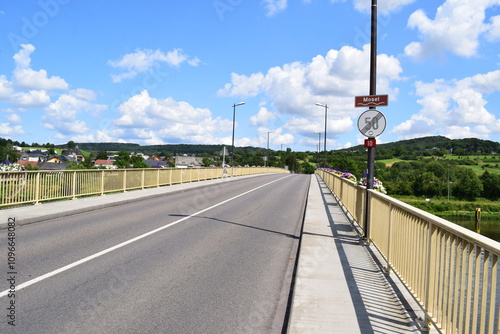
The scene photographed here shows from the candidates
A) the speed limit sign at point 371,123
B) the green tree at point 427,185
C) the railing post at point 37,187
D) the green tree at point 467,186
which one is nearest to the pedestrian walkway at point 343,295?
the speed limit sign at point 371,123

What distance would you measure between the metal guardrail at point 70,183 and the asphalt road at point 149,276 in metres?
2.61

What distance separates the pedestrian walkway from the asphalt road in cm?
33

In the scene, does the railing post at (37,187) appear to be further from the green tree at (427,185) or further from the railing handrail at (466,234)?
the green tree at (427,185)

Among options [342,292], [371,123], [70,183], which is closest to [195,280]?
[342,292]

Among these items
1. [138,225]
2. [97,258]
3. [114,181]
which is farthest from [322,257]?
[114,181]

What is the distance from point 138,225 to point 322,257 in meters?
5.37

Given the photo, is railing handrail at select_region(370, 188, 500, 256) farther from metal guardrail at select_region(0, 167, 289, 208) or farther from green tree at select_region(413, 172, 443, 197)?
green tree at select_region(413, 172, 443, 197)

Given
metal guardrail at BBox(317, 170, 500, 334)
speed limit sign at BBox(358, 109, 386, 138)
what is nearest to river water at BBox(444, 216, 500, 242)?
speed limit sign at BBox(358, 109, 386, 138)

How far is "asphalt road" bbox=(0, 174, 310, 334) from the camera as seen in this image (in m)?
4.11

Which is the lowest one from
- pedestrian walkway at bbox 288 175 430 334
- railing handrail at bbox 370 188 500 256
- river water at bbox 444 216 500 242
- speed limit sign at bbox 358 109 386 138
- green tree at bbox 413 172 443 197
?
river water at bbox 444 216 500 242

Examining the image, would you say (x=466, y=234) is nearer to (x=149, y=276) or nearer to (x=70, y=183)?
(x=149, y=276)

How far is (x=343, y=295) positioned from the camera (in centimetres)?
474

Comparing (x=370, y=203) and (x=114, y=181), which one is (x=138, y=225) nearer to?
(x=370, y=203)

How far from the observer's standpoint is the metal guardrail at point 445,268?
2664mm
